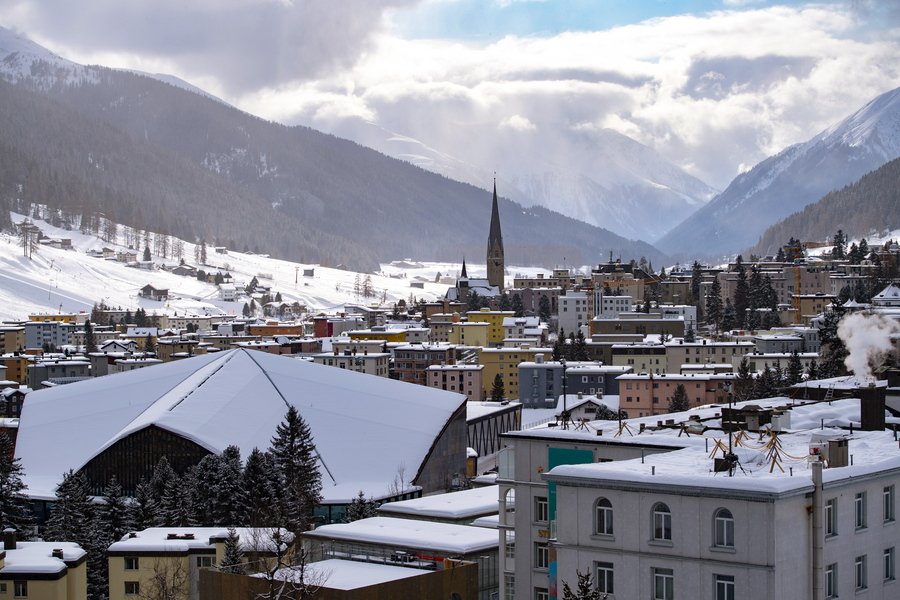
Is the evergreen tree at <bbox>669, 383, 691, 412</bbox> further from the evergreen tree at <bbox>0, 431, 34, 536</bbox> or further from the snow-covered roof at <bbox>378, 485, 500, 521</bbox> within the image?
the snow-covered roof at <bbox>378, 485, 500, 521</bbox>

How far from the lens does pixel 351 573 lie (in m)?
28.1

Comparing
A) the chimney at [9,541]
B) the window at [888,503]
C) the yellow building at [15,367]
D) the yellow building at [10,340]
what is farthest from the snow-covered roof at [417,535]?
the yellow building at [10,340]

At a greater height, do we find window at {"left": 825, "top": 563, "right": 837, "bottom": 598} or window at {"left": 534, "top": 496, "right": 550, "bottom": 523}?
window at {"left": 534, "top": 496, "right": 550, "bottom": 523}

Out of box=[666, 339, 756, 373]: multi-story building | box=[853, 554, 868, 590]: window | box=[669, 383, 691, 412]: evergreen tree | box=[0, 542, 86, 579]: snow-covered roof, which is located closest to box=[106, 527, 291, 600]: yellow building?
box=[0, 542, 86, 579]: snow-covered roof

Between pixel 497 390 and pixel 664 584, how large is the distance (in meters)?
81.9

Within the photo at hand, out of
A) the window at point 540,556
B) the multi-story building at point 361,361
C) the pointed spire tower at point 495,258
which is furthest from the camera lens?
the pointed spire tower at point 495,258

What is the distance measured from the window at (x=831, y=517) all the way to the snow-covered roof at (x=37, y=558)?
20.2 m

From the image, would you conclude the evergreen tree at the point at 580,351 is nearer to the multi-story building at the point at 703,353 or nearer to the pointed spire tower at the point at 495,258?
the multi-story building at the point at 703,353

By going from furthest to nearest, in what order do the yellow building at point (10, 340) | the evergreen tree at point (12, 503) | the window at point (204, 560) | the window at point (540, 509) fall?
the yellow building at point (10, 340) → the evergreen tree at point (12, 503) → the window at point (204, 560) → the window at point (540, 509)

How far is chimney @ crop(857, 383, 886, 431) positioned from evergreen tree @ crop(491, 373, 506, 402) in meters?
72.1

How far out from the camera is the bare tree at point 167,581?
36.0m

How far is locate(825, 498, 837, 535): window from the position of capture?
2038 centimetres

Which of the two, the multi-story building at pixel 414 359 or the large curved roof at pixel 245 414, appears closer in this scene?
the large curved roof at pixel 245 414

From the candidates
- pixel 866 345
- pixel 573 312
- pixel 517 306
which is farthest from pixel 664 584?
pixel 517 306
